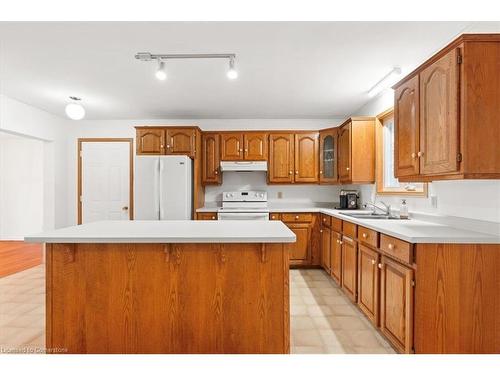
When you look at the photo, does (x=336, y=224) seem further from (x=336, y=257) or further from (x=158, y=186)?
(x=158, y=186)

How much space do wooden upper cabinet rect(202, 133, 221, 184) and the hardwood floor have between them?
2.89m

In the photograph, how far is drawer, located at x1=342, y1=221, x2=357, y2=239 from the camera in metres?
2.70

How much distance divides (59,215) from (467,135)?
212 inches

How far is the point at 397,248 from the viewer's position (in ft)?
6.11

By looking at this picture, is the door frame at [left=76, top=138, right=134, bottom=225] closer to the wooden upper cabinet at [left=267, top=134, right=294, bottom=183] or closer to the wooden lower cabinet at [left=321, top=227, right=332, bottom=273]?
the wooden upper cabinet at [left=267, top=134, right=294, bottom=183]

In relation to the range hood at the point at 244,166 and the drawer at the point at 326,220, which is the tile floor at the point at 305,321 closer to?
the drawer at the point at 326,220

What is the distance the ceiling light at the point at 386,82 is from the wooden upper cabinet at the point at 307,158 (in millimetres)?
1119

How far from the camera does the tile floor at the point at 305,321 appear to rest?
2.02m

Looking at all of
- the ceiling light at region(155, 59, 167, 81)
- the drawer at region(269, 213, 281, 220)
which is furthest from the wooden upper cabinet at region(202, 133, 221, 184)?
the ceiling light at region(155, 59, 167, 81)

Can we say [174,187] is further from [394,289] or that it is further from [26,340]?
[394,289]

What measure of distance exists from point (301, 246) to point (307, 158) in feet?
4.49

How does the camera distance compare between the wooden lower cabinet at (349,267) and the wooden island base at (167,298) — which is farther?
the wooden lower cabinet at (349,267)

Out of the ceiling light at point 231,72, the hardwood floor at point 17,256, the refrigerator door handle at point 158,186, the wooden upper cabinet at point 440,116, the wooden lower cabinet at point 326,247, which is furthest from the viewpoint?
the hardwood floor at point 17,256

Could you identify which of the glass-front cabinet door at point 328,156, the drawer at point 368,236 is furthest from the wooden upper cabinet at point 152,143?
the drawer at point 368,236
